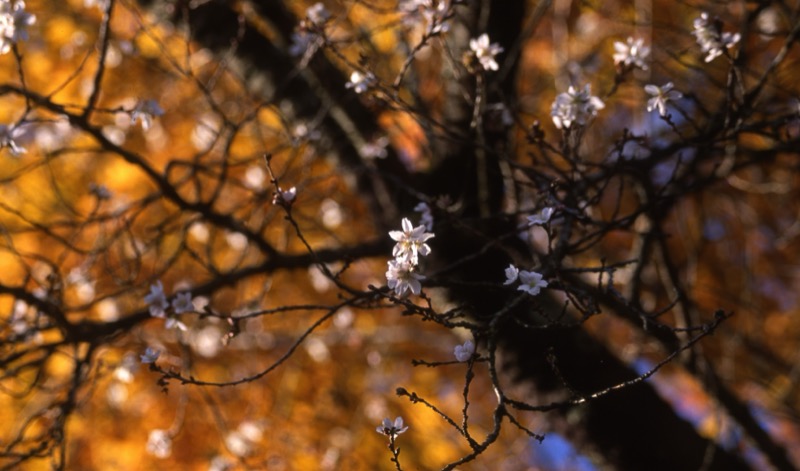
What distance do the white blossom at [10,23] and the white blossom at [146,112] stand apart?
1.49ft

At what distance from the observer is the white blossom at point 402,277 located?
1852 millimetres

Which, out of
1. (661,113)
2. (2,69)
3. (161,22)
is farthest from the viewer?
(2,69)

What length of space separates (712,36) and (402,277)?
150 centimetres

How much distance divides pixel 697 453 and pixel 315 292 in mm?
3957

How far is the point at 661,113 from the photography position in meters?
2.32

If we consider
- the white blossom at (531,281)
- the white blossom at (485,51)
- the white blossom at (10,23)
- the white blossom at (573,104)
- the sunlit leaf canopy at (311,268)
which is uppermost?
the sunlit leaf canopy at (311,268)

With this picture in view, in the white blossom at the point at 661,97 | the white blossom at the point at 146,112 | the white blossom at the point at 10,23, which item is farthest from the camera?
the white blossom at the point at 146,112

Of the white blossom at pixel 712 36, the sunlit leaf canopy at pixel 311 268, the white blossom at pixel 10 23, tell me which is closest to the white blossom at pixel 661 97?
the white blossom at pixel 712 36

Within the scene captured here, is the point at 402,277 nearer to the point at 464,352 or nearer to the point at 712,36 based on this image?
the point at 464,352

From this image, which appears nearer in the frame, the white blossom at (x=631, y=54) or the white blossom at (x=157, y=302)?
the white blossom at (x=157, y=302)

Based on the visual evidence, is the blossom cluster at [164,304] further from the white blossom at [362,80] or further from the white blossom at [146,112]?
the white blossom at [362,80]

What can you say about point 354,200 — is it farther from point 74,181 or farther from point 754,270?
point 754,270

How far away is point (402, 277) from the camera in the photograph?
1866mm

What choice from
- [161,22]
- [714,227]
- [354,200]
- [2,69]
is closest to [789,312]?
[714,227]
